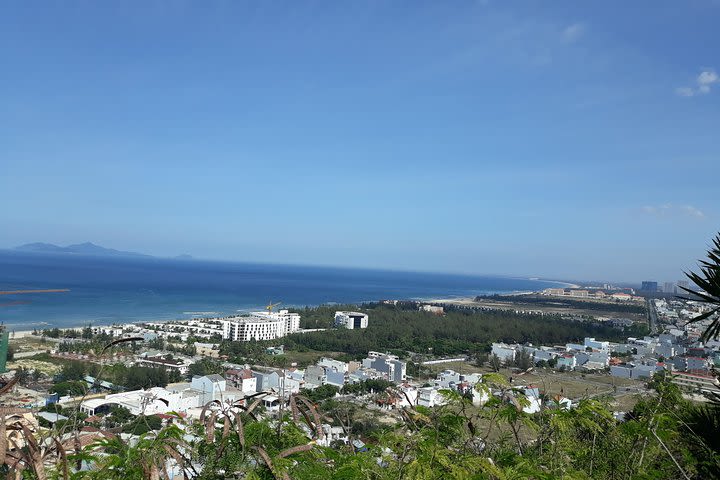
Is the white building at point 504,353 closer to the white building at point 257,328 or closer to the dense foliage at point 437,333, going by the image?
the dense foliage at point 437,333

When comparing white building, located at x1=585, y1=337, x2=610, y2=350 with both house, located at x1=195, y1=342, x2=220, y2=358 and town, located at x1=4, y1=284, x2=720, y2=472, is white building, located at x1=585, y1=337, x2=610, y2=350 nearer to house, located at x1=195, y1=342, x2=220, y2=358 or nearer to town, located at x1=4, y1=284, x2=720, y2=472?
town, located at x1=4, y1=284, x2=720, y2=472

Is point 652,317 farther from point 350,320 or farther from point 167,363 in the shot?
point 167,363

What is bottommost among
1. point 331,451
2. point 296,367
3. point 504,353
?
point 296,367

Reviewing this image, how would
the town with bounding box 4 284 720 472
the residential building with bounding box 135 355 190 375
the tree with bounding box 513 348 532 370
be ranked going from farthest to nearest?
1. the tree with bounding box 513 348 532 370
2. the residential building with bounding box 135 355 190 375
3. the town with bounding box 4 284 720 472

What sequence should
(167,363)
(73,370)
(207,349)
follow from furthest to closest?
(207,349), (167,363), (73,370)

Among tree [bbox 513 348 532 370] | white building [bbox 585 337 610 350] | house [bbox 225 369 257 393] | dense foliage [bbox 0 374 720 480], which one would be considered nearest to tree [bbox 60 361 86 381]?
house [bbox 225 369 257 393]

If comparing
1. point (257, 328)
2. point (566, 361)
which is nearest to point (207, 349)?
point (257, 328)
